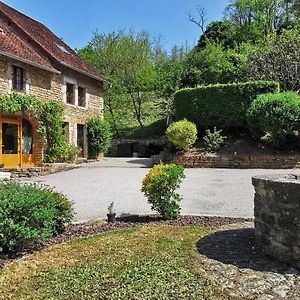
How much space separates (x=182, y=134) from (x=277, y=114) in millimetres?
3945

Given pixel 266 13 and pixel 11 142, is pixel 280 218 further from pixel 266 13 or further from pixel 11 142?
pixel 266 13

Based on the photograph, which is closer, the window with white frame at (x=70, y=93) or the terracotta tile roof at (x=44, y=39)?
the terracotta tile roof at (x=44, y=39)

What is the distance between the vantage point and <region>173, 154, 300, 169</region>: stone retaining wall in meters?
14.8

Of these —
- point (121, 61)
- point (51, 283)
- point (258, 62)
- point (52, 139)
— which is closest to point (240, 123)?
point (258, 62)

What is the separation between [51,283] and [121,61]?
28072 mm

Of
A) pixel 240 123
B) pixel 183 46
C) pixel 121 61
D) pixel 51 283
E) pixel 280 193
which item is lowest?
pixel 51 283

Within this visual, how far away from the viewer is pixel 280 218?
13.5ft

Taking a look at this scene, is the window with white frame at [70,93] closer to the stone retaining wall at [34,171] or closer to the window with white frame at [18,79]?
the window with white frame at [18,79]

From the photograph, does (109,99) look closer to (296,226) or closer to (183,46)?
(183,46)

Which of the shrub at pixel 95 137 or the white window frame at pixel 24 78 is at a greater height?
the white window frame at pixel 24 78

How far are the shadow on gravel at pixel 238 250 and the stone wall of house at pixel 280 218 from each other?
128mm

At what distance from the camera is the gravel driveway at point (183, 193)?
7.48 metres

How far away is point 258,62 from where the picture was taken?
21328 millimetres

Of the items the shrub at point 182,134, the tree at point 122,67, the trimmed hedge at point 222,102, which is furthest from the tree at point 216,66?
the shrub at point 182,134
